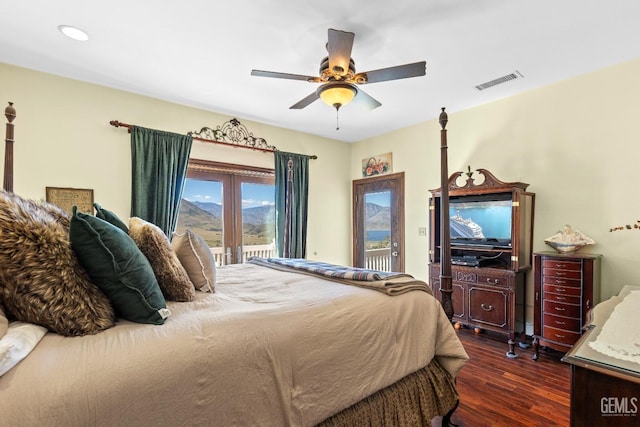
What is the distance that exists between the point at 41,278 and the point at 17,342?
20 cm

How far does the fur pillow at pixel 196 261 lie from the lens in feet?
5.76

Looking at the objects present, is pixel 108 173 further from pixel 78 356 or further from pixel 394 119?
pixel 394 119

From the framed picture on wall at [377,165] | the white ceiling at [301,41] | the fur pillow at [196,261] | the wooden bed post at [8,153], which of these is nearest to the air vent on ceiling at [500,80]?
the white ceiling at [301,41]

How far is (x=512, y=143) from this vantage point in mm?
3492

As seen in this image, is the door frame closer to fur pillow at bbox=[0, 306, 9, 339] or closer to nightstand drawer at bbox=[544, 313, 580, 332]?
fur pillow at bbox=[0, 306, 9, 339]

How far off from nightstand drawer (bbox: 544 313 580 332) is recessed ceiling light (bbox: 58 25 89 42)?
4673 millimetres

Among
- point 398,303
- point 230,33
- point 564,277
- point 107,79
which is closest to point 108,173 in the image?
point 107,79

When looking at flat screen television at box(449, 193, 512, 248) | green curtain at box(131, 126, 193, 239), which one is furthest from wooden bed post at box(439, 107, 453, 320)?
green curtain at box(131, 126, 193, 239)

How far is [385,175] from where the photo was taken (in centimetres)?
488

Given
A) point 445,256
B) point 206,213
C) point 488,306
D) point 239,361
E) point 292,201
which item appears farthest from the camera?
point 292,201

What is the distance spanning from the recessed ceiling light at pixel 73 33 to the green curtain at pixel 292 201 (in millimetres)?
2478

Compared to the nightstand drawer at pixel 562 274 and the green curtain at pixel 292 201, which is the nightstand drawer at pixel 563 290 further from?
the green curtain at pixel 292 201

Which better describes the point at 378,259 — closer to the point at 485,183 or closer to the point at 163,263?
the point at 485,183

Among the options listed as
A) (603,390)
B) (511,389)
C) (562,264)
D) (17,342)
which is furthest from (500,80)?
(17,342)
